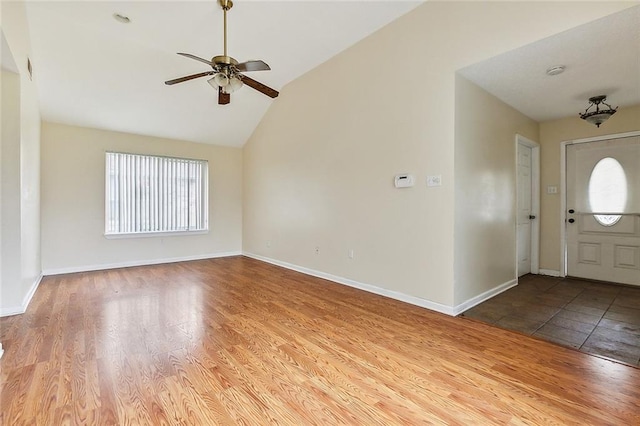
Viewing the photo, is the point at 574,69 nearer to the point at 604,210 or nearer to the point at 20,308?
Result: the point at 604,210

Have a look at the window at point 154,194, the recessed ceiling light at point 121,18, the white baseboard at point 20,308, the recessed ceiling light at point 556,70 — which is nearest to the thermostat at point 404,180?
the recessed ceiling light at point 556,70

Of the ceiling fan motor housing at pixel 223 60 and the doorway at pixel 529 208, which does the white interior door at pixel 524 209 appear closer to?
the doorway at pixel 529 208

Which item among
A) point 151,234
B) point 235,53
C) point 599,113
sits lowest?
point 151,234

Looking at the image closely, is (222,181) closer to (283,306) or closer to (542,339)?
(283,306)

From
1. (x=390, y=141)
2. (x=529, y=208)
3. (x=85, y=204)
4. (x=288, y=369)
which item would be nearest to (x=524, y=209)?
(x=529, y=208)

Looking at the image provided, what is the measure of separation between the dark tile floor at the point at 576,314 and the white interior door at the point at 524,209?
2.07ft

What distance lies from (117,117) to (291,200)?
337 cm

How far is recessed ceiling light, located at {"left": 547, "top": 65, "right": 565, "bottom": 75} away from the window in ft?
20.0

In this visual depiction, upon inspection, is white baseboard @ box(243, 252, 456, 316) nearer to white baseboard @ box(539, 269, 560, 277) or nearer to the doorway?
the doorway

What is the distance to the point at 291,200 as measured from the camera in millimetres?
5375

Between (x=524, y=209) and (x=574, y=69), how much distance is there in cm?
249

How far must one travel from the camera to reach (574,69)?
2998mm

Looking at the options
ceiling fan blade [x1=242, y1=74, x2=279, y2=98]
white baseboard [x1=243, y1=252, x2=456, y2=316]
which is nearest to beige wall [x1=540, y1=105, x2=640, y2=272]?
white baseboard [x1=243, y1=252, x2=456, y2=316]

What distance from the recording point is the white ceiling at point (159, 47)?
129 inches
